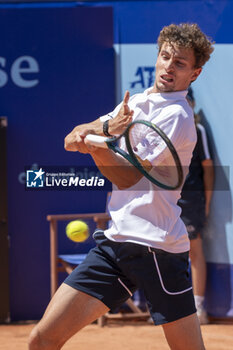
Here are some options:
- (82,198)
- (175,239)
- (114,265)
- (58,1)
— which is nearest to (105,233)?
(114,265)

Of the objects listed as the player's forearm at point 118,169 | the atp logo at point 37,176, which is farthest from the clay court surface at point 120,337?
the player's forearm at point 118,169

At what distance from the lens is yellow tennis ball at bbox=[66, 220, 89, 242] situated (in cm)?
535

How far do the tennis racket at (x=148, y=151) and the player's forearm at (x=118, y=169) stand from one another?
0.03 m

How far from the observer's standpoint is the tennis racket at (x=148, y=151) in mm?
2648

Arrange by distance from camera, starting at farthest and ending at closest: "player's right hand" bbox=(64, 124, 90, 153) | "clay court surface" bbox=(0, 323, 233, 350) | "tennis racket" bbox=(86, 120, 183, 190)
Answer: "clay court surface" bbox=(0, 323, 233, 350)
"player's right hand" bbox=(64, 124, 90, 153)
"tennis racket" bbox=(86, 120, 183, 190)

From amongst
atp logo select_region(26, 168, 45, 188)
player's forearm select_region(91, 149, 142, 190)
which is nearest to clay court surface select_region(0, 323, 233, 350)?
atp logo select_region(26, 168, 45, 188)

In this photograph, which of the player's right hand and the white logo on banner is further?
the white logo on banner

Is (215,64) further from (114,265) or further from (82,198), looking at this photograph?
(114,265)

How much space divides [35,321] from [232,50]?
2.91 meters

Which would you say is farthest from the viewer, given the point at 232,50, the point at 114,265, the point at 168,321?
the point at 232,50

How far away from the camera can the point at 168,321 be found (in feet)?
8.77

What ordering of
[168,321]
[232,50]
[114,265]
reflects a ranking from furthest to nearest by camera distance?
[232,50] < [114,265] < [168,321]

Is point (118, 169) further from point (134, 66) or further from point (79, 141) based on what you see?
point (134, 66)

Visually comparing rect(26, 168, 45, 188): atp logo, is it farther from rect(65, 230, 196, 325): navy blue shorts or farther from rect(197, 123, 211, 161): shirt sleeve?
rect(197, 123, 211, 161): shirt sleeve
